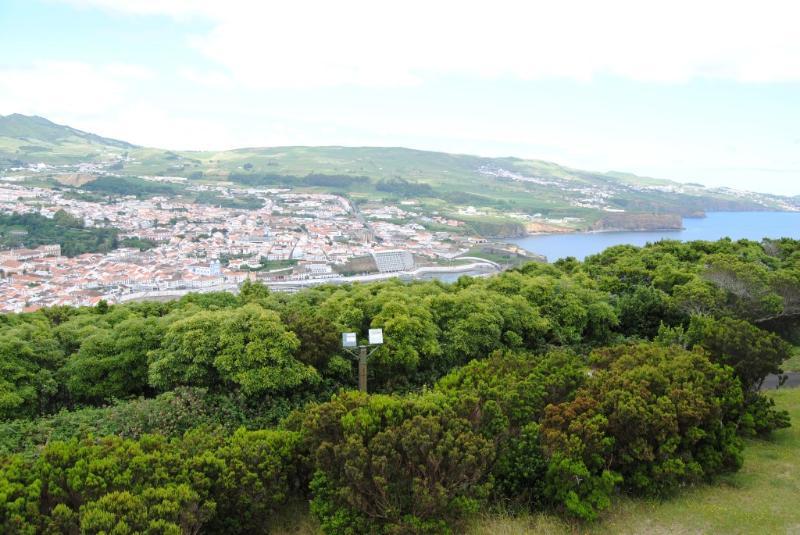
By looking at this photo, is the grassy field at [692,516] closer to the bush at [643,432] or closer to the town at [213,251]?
the bush at [643,432]

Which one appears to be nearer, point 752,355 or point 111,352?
point 752,355

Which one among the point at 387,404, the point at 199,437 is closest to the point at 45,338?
the point at 199,437

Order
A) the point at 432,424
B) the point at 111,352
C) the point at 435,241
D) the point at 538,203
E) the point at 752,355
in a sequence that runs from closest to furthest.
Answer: the point at 432,424, the point at 752,355, the point at 111,352, the point at 435,241, the point at 538,203

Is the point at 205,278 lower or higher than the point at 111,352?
lower

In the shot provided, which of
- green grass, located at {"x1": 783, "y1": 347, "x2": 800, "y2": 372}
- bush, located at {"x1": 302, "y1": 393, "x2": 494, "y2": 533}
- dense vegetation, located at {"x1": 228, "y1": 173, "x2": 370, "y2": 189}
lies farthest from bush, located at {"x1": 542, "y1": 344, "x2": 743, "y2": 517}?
dense vegetation, located at {"x1": 228, "y1": 173, "x2": 370, "y2": 189}

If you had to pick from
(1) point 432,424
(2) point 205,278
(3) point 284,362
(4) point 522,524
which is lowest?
(2) point 205,278

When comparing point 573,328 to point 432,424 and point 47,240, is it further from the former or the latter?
point 47,240
